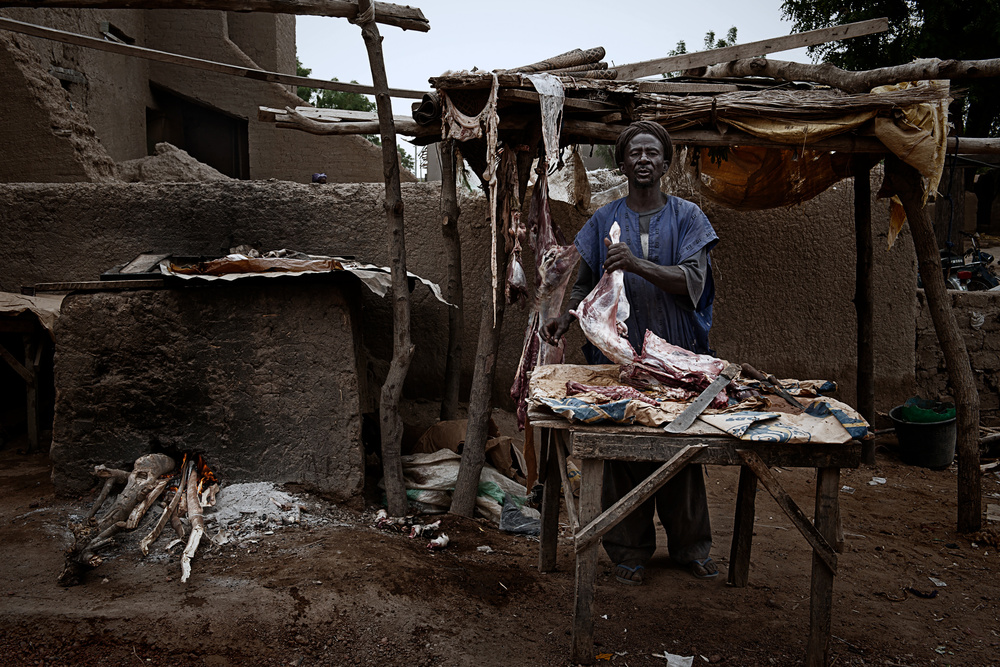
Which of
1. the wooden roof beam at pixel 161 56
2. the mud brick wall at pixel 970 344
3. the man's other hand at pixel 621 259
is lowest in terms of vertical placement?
the mud brick wall at pixel 970 344

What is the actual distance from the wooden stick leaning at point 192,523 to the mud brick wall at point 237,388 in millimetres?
219

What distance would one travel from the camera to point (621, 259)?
2.77m

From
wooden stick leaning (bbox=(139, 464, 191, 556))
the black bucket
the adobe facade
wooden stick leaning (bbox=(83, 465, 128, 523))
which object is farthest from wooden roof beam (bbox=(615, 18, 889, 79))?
the adobe facade

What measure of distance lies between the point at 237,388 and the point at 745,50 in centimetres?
353

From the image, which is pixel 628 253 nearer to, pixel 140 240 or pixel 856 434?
pixel 856 434

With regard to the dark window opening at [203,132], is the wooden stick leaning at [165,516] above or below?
below

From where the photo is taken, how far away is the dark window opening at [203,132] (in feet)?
33.0

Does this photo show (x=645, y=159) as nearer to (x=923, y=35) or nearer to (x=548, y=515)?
(x=548, y=515)

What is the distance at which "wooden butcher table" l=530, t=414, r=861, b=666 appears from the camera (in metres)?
2.32

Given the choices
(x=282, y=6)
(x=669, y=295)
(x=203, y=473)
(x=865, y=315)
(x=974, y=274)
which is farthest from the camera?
(x=974, y=274)

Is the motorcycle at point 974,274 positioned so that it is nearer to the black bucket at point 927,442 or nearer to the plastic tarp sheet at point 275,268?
the black bucket at point 927,442

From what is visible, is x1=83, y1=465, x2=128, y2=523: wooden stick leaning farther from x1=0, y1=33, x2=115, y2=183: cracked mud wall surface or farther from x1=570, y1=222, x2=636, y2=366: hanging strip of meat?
x1=0, y1=33, x2=115, y2=183: cracked mud wall surface

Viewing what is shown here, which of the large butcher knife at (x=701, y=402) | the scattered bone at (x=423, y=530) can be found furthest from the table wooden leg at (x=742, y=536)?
the scattered bone at (x=423, y=530)

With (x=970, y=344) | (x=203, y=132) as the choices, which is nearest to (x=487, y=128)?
(x=970, y=344)
